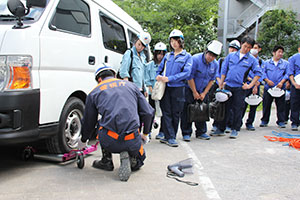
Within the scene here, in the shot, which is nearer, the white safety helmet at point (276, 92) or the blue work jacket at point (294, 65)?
the blue work jacket at point (294, 65)

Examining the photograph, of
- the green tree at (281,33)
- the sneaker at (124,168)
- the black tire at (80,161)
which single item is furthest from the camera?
the green tree at (281,33)

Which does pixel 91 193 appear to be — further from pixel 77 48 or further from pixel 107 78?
pixel 77 48

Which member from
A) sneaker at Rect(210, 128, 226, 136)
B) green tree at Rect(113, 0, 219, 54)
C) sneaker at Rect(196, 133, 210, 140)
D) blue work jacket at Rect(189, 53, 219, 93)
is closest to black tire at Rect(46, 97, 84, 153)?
blue work jacket at Rect(189, 53, 219, 93)

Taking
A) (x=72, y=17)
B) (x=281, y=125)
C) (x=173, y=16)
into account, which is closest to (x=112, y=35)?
(x=72, y=17)

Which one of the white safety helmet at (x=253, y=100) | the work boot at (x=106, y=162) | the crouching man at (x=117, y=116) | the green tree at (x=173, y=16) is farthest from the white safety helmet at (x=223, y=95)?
the green tree at (x=173, y=16)

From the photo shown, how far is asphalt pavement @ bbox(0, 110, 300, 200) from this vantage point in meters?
2.87

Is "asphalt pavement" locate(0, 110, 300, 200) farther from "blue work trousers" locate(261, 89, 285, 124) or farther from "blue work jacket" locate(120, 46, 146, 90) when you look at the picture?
"blue work trousers" locate(261, 89, 285, 124)

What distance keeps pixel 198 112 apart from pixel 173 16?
15811 mm

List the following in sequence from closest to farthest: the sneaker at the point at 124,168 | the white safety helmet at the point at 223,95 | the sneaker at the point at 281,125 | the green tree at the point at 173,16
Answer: the sneaker at the point at 124,168 → the white safety helmet at the point at 223,95 → the sneaker at the point at 281,125 → the green tree at the point at 173,16

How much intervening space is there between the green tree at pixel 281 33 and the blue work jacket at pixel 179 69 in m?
15.1

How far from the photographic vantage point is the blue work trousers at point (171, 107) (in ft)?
16.1

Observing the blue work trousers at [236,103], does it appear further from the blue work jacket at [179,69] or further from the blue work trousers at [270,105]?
the blue work trousers at [270,105]

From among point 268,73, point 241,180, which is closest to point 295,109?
point 268,73

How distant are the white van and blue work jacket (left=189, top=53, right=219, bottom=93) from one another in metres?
1.75
